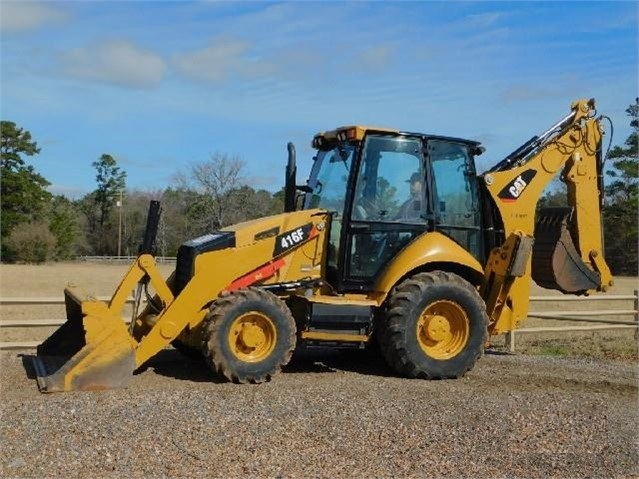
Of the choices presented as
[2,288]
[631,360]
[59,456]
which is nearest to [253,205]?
[2,288]

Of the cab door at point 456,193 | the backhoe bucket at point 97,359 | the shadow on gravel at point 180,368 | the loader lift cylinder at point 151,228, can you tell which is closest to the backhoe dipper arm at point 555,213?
the cab door at point 456,193

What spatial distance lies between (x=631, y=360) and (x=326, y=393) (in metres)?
5.65

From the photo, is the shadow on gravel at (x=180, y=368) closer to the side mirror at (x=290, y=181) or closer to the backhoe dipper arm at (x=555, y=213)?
the side mirror at (x=290, y=181)

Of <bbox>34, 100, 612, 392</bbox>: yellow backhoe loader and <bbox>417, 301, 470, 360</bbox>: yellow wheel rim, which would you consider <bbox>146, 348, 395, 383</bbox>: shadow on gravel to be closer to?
<bbox>34, 100, 612, 392</bbox>: yellow backhoe loader

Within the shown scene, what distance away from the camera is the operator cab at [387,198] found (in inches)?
344

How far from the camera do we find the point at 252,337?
7930 mm

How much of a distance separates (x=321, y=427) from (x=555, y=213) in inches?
203

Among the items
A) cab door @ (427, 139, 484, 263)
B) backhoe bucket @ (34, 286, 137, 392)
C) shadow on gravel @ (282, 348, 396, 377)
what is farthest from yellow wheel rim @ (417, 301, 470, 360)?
backhoe bucket @ (34, 286, 137, 392)

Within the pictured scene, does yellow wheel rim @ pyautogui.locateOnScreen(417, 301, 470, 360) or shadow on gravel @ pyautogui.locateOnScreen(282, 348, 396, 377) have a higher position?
yellow wheel rim @ pyautogui.locateOnScreen(417, 301, 470, 360)

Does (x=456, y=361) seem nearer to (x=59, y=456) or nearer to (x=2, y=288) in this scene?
(x=59, y=456)

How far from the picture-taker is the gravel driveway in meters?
5.24

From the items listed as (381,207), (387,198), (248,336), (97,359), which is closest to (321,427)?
(248,336)

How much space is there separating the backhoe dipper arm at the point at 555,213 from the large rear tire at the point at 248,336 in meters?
2.65

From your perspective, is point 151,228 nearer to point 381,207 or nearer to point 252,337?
point 252,337
